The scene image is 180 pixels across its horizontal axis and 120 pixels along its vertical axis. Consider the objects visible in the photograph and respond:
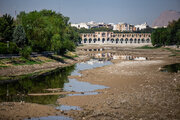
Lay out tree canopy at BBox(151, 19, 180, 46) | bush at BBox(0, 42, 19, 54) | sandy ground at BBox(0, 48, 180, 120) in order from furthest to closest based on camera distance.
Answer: tree canopy at BBox(151, 19, 180, 46)
bush at BBox(0, 42, 19, 54)
sandy ground at BBox(0, 48, 180, 120)

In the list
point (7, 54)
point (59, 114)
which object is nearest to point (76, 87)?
point (59, 114)

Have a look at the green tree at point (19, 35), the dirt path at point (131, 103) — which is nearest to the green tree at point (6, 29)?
the green tree at point (19, 35)

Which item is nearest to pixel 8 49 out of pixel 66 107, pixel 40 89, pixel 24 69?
pixel 24 69

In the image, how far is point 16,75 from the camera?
4841 centimetres

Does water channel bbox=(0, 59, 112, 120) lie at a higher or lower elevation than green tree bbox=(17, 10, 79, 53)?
lower

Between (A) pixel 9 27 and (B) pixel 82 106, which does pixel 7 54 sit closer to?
(A) pixel 9 27

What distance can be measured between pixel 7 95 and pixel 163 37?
12309 cm

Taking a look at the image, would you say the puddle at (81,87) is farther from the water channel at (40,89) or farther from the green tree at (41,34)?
the green tree at (41,34)

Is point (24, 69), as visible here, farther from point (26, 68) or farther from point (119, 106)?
point (119, 106)

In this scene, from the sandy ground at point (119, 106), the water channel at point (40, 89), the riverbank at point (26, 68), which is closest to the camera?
the sandy ground at point (119, 106)

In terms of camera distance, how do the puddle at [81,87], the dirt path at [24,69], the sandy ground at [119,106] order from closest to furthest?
the sandy ground at [119,106] → the puddle at [81,87] → the dirt path at [24,69]

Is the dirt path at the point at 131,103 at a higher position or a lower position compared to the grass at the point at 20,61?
lower

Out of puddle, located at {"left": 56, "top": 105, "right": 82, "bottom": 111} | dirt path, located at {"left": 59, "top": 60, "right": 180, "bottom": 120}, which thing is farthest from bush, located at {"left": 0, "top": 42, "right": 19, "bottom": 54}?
puddle, located at {"left": 56, "top": 105, "right": 82, "bottom": 111}

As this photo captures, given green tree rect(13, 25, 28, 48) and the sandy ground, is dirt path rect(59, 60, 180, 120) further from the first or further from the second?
green tree rect(13, 25, 28, 48)
